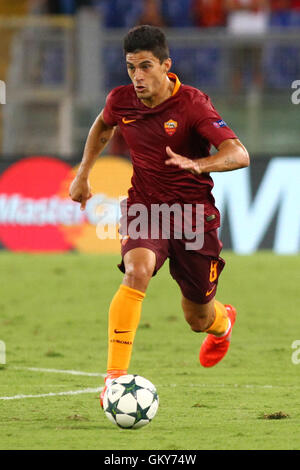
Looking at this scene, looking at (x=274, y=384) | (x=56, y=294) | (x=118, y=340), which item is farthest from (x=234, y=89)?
(x=118, y=340)

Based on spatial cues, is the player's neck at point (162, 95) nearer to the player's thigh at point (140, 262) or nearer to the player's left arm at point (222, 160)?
the player's left arm at point (222, 160)

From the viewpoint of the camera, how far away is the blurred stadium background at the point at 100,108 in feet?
46.4

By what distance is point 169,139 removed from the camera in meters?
6.04

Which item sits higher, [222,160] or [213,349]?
[222,160]

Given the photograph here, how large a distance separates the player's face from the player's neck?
7 centimetres

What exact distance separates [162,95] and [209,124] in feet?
1.18

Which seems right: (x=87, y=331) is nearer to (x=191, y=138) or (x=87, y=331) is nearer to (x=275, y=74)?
(x=191, y=138)

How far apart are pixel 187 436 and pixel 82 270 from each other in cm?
823

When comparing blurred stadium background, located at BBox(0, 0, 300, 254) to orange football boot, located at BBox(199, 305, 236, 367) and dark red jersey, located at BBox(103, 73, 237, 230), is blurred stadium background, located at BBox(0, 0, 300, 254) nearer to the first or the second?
orange football boot, located at BBox(199, 305, 236, 367)

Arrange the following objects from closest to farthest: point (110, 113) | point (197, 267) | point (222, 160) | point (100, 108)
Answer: point (222, 160), point (197, 267), point (110, 113), point (100, 108)

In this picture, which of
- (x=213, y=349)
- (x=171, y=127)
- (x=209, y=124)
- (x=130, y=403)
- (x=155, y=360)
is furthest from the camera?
(x=155, y=360)

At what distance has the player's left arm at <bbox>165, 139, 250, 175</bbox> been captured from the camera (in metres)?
5.29

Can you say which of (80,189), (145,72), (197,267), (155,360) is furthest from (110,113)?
(155,360)

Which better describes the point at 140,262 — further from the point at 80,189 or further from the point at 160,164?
the point at 80,189
